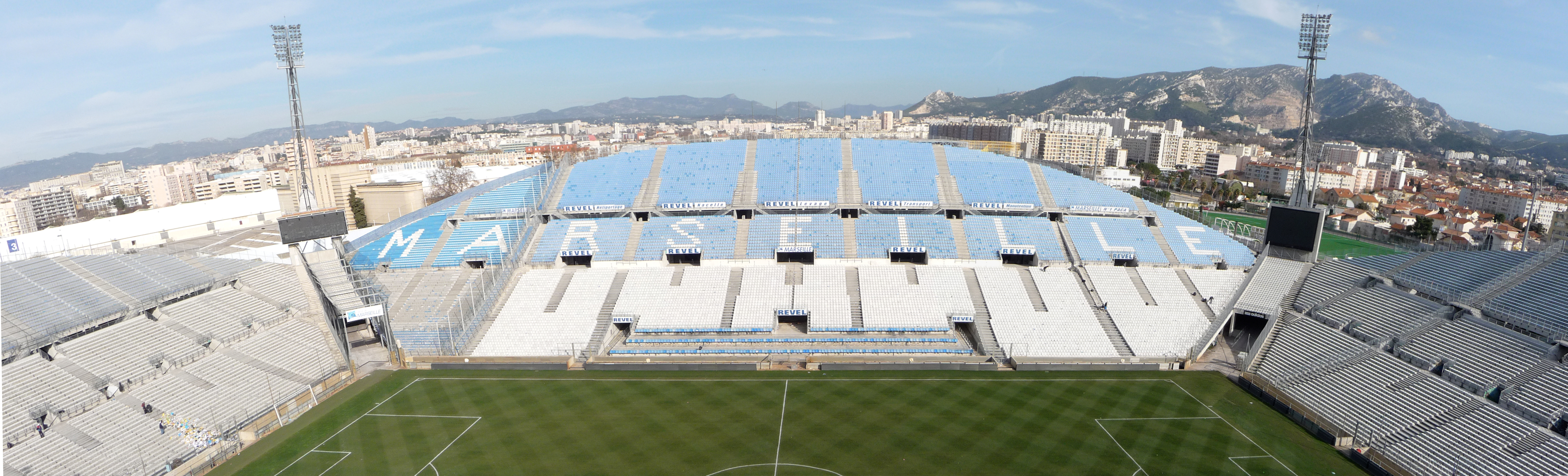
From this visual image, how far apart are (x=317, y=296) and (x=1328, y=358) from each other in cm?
4165

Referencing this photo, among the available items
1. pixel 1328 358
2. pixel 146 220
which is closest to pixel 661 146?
pixel 146 220

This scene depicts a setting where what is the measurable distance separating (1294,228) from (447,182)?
76164mm

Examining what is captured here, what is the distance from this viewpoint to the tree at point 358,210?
177ft

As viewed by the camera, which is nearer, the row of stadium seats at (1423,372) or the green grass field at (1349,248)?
the row of stadium seats at (1423,372)

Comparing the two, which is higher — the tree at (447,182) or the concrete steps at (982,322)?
the tree at (447,182)

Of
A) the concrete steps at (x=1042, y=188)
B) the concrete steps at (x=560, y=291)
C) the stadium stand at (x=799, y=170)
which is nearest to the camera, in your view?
the concrete steps at (x=560, y=291)

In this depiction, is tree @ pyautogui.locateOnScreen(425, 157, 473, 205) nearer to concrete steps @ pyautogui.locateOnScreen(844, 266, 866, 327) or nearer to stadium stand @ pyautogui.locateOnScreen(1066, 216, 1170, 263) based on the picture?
concrete steps @ pyautogui.locateOnScreen(844, 266, 866, 327)

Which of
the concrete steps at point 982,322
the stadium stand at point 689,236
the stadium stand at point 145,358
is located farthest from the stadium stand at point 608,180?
the concrete steps at point 982,322

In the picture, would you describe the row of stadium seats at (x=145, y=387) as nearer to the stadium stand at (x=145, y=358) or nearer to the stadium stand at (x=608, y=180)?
the stadium stand at (x=145, y=358)

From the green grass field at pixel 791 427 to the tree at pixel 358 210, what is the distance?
34318 mm

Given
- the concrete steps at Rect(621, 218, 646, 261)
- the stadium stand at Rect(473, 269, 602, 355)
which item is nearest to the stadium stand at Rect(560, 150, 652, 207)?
the concrete steps at Rect(621, 218, 646, 261)

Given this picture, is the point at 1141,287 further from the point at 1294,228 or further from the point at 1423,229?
the point at 1423,229

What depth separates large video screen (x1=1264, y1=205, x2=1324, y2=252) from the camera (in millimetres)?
29875

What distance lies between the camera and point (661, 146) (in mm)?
43812
